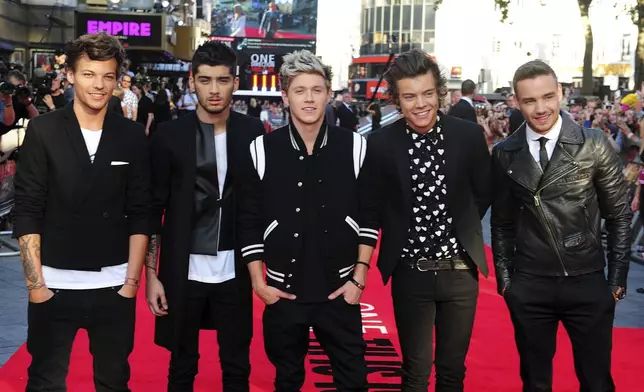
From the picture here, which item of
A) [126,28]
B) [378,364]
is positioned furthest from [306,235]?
[126,28]

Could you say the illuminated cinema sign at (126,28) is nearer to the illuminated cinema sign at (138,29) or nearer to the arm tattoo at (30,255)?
the illuminated cinema sign at (138,29)

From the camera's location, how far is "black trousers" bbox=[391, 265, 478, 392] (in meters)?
4.13

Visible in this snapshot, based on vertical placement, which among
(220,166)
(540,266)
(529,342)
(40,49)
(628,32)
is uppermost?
(628,32)

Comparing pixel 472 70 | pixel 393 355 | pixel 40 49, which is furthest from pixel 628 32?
pixel 393 355

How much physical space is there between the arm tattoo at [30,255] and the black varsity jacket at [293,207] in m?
0.93

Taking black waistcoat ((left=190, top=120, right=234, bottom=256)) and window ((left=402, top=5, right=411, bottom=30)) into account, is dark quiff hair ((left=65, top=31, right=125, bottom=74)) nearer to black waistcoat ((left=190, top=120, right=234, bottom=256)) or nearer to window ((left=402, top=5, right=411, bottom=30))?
black waistcoat ((left=190, top=120, right=234, bottom=256))

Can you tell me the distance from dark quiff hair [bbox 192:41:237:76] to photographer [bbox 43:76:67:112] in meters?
8.02

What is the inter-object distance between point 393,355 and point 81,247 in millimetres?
2892

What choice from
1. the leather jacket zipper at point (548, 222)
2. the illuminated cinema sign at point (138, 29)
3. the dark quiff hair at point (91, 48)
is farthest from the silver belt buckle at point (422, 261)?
the illuminated cinema sign at point (138, 29)

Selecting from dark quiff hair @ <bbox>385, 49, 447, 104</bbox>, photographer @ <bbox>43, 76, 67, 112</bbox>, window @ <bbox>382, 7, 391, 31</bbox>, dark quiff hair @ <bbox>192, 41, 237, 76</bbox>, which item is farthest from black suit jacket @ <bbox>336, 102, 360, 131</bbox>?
window @ <bbox>382, 7, 391, 31</bbox>

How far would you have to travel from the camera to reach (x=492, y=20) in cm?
8300

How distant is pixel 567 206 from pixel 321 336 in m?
1.31

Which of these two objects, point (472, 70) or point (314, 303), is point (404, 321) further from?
point (472, 70)

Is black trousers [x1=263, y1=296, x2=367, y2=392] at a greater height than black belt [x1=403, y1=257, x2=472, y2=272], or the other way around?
black belt [x1=403, y1=257, x2=472, y2=272]
